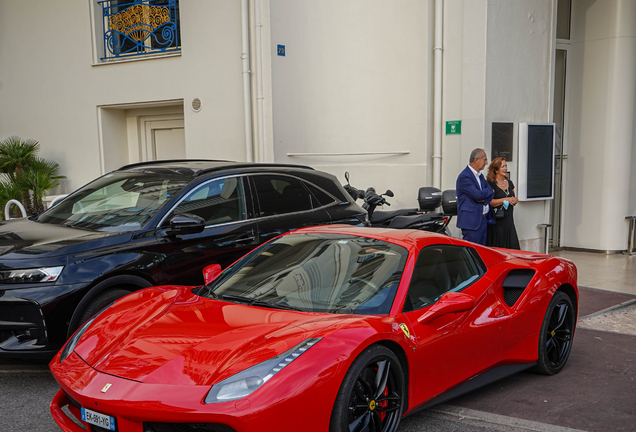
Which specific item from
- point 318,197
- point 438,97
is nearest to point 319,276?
point 318,197

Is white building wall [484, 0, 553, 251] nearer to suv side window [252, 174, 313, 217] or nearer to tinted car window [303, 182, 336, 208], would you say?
tinted car window [303, 182, 336, 208]

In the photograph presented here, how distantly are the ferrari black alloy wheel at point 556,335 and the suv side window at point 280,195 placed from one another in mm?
2596

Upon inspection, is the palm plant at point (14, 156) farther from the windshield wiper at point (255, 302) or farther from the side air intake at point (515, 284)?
the side air intake at point (515, 284)

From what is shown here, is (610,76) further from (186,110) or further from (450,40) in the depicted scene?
(186,110)

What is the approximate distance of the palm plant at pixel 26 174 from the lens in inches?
417

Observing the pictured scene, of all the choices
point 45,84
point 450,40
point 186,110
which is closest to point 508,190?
point 450,40

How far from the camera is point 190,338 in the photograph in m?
3.38

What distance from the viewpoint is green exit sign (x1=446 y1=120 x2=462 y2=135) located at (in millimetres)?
9715

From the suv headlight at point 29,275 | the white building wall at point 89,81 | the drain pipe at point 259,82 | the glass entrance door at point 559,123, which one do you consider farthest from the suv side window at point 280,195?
the glass entrance door at point 559,123

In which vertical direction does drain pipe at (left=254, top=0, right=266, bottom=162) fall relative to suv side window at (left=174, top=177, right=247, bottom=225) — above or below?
above

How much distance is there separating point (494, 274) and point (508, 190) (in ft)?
13.8

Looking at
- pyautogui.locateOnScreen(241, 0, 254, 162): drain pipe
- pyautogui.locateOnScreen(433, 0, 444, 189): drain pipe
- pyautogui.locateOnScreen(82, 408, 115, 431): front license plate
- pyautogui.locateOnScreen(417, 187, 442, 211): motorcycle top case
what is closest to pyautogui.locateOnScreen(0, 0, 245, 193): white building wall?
pyautogui.locateOnScreen(241, 0, 254, 162): drain pipe

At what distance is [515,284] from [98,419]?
2961mm

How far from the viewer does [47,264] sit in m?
4.46
